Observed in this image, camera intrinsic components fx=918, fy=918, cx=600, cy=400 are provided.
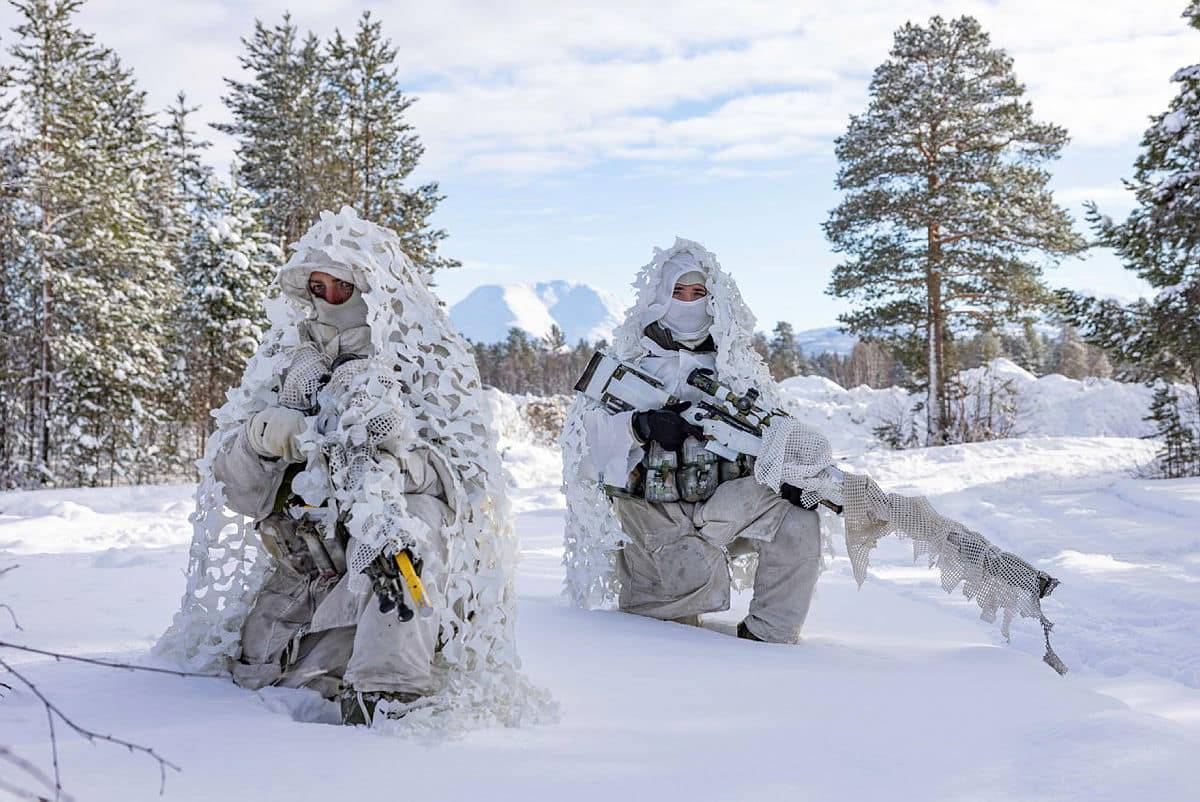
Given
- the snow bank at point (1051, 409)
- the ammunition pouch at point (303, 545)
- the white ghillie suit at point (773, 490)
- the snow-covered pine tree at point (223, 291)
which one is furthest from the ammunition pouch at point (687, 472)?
the snow bank at point (1051, 409)

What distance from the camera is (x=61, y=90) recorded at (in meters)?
19.0

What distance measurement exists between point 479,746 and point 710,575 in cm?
222

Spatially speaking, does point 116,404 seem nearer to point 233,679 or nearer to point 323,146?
point 323,146

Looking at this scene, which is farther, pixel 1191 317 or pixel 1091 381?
pixel 1091 381

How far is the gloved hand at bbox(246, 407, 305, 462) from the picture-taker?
9.67ft

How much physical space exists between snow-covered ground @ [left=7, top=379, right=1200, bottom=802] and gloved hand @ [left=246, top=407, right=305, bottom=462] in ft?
2.59

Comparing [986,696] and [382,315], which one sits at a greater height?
[382,315]

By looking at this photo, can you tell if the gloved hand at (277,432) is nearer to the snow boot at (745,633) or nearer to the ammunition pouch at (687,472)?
the ammunition pouch at (687,472)

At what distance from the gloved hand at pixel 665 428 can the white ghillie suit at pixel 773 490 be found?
0.27 m

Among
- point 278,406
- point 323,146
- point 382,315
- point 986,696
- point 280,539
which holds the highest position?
point 323,146

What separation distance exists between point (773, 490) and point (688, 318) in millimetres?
1019

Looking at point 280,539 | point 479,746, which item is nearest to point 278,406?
point 280,539

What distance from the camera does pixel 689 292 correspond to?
482cm

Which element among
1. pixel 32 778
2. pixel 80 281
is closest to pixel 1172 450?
pixel 32 778
